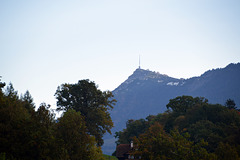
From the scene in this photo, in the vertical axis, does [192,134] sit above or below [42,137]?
above

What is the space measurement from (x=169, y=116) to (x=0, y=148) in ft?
201

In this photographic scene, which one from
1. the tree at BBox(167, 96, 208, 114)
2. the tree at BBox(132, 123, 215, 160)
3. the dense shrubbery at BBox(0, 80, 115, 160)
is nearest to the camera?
the dense shrubbery at BBox(0, 80, 115, 160)

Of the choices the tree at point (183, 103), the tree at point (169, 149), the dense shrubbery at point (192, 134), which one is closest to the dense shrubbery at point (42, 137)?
the tree at point (169, 149)

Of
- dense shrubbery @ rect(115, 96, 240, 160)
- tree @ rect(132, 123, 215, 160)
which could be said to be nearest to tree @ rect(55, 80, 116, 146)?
dense shrubbery @ rect(115, 96, 240, 160)

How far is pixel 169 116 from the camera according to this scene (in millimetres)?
81188

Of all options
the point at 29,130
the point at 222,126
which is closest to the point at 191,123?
the point at 222,126

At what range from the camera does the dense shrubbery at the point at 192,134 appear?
30.3m

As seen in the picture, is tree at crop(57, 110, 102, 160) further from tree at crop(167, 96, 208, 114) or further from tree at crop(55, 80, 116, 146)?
tree at crop(167, 96, 208, 114)

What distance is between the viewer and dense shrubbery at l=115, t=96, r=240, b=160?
3034 centimetres

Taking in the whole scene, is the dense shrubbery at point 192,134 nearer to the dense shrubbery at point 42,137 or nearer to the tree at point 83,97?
the dense shrubbery at point 42,137

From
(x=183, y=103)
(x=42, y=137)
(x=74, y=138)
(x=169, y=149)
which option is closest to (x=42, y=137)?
(x=42, y=137)

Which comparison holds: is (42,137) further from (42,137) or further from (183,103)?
(183,103)

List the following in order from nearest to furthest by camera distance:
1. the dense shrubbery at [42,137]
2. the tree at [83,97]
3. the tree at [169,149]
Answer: the dense shrubbery at [42,137]
the tree at [169,149]
the tree at [83,97]

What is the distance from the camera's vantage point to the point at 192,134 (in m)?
58.9
